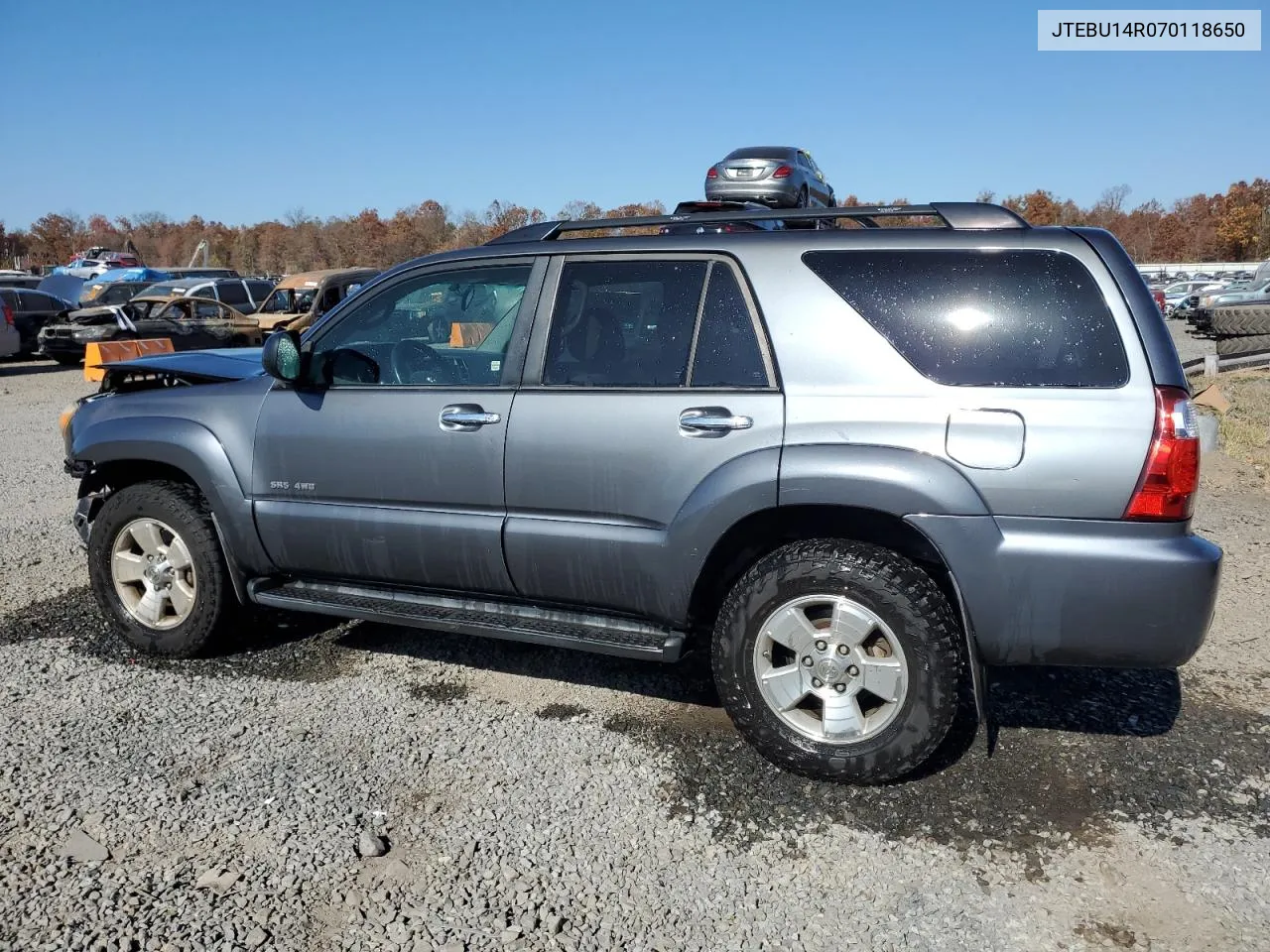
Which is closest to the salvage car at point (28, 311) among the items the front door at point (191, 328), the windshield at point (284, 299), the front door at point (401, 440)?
the front door at point (191, 328)

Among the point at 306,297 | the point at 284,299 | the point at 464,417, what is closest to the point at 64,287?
the point at 284,299

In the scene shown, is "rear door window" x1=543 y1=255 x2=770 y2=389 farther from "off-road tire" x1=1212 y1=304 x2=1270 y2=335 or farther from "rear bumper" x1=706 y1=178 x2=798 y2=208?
"off-road tire" x1=1212 y1=304 x2=1270 y2=335

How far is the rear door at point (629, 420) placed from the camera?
3.54 metres

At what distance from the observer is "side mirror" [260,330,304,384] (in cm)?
A: 413

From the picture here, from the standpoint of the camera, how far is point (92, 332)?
→ 62.7 feet

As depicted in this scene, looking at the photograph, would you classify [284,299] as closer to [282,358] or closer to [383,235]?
[282,358]

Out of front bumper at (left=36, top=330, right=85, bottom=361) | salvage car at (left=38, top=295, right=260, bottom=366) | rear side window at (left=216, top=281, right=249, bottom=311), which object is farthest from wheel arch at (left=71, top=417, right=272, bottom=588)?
rear side window at (left=216, top=281, right=249, bottom=311)

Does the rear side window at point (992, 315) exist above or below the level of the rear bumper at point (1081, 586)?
above

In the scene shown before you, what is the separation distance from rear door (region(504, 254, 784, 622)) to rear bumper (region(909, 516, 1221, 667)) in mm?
690

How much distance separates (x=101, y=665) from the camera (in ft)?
14.9

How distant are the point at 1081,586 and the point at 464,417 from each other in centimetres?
224

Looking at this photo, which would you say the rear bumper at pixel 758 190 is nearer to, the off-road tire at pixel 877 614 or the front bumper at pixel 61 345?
the off-road tire at pixel 877 614

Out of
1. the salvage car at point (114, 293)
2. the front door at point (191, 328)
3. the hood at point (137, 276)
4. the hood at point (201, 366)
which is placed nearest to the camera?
the hood at point (201, 366)

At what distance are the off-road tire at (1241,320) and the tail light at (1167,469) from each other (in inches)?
749
